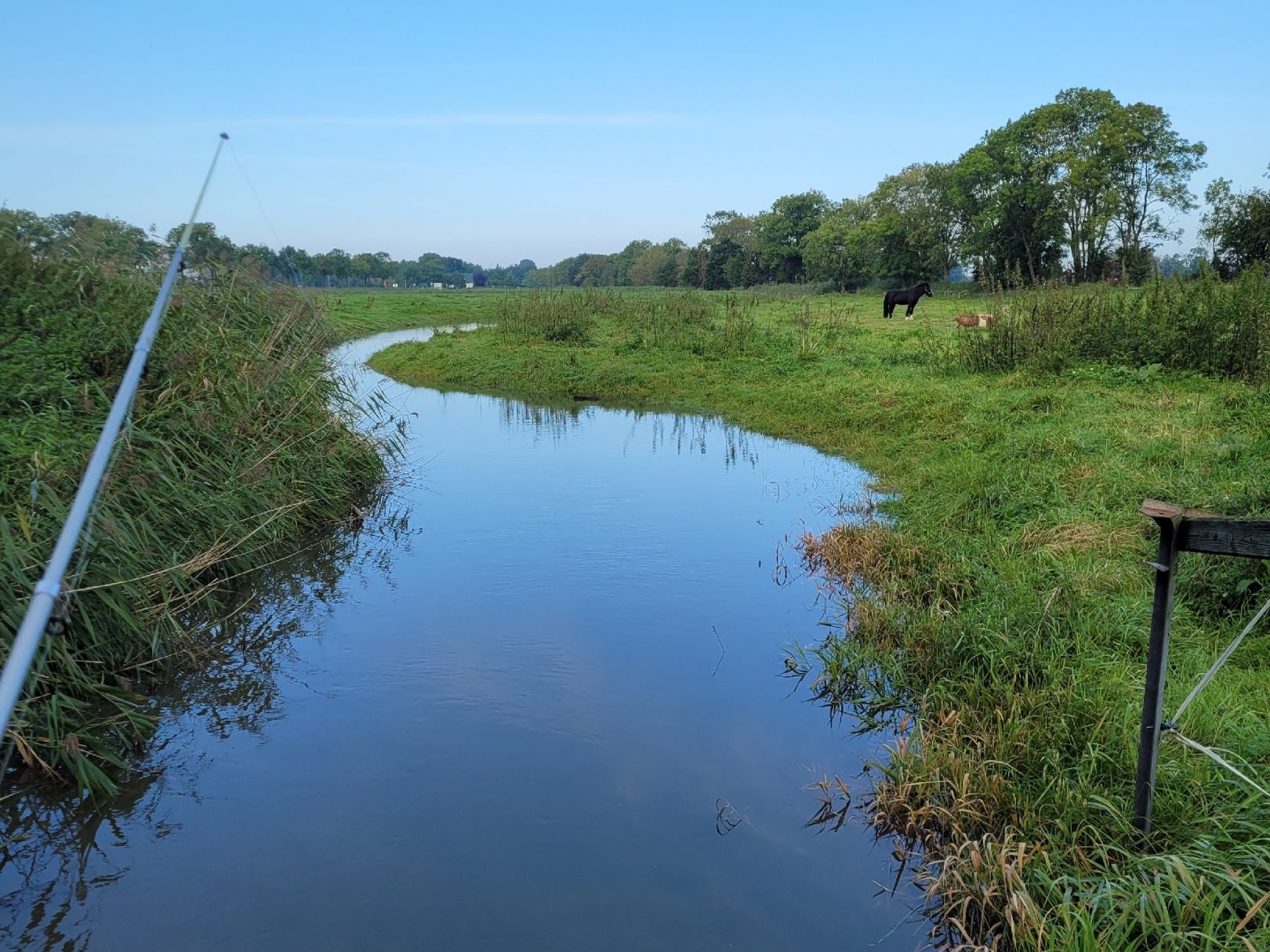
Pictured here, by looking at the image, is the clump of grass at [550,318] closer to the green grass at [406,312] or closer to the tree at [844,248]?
the green grass at [406,312]

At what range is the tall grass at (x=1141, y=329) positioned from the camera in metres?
12.0

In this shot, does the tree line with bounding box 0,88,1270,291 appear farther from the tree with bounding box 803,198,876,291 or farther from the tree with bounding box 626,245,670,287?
the tree with bounding box 626,245,670,287

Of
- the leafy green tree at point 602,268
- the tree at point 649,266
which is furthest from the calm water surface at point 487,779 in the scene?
the leafy green tree at point 602,268

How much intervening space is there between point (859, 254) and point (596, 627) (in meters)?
55.0

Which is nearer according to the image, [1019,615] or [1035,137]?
[1019,615]

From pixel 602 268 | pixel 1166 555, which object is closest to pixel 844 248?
pixel 1166 555

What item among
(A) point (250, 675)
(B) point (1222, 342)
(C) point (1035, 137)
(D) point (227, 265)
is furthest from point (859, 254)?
(A) point (250, 675)

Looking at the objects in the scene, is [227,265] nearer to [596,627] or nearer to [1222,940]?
[596,627]

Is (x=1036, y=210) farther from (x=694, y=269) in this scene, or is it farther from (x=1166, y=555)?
(x=1166, y=555)

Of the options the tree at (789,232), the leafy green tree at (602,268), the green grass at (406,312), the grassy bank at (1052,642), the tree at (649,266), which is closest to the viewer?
the grassy bank at (1052,642)

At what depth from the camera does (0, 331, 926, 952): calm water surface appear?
3.87 m

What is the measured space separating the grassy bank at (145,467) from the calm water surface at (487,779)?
1.20 ft

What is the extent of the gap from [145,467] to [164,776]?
295 cm

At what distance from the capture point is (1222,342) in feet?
40.0
